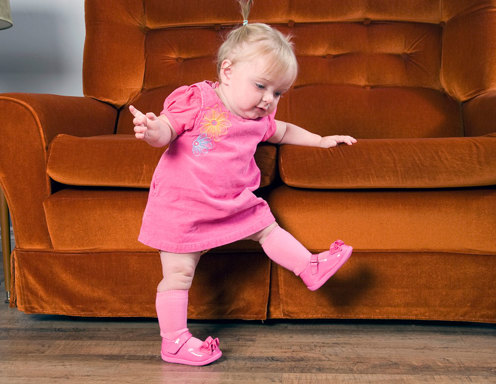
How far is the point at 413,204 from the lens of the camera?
125cm

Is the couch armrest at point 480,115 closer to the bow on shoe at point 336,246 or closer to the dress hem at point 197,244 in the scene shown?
the bow on shoe at point 336,246

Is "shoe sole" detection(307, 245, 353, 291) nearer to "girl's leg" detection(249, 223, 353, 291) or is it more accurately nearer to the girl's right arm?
"girl's leg" detection(249, 223, 353, 291)

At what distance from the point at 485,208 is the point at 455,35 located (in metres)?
0.93

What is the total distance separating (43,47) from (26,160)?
1.31 m

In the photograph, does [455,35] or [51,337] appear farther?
[455,35]

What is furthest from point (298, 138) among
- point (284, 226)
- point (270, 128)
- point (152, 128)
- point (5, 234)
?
point (5, 234)

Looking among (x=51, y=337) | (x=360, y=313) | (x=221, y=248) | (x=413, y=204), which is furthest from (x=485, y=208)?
(x=51, y=337)

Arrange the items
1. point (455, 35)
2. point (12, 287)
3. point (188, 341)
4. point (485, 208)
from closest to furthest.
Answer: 1. point (188, 341)
2. point (485, 208)
3. point (12, 287)
4. point (455, 35)

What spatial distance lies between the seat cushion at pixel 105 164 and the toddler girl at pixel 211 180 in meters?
0.09

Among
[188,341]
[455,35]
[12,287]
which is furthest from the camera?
[455,35]

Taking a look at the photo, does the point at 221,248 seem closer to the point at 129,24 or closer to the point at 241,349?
the point at 241,349

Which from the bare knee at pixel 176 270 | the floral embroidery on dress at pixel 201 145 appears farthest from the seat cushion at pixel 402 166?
→ the bare knee at pixel 176 270

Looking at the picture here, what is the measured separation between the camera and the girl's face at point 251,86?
1103mm

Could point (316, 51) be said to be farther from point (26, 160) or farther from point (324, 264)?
point (26, 160)
